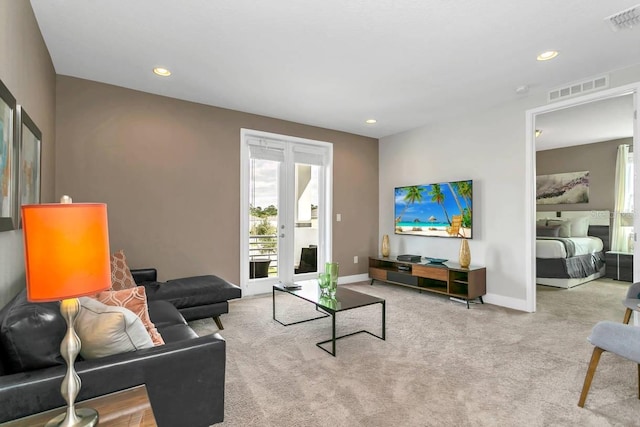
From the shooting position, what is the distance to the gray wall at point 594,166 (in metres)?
6.27

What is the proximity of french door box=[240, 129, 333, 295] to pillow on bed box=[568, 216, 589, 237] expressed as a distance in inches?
188

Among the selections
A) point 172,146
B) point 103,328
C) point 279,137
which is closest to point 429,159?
point 279,137

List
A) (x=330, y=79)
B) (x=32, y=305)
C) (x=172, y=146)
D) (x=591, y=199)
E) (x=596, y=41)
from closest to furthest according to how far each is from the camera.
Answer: (x=32, y=305) → (x=596, y=41) → (x=330, y=79) → (x=172, y=146) → (x=591, y=199)

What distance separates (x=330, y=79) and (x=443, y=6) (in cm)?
141

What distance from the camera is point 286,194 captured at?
5.05 metres

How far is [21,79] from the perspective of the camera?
6.81 ft

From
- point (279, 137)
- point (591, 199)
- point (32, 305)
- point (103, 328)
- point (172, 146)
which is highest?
point (279, 137)

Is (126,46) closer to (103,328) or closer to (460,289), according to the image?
(103,328)

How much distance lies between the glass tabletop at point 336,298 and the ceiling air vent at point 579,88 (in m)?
2.99

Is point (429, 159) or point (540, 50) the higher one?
point (540, 50)

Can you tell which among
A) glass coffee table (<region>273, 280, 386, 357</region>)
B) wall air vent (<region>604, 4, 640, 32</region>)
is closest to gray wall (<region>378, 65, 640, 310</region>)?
wall air vent (<region>604, 4, 640, 32</region>)

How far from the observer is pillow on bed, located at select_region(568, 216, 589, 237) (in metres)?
6.36

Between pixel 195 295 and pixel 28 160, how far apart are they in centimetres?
163

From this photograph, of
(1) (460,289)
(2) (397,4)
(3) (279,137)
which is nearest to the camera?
(2) (397,4)
